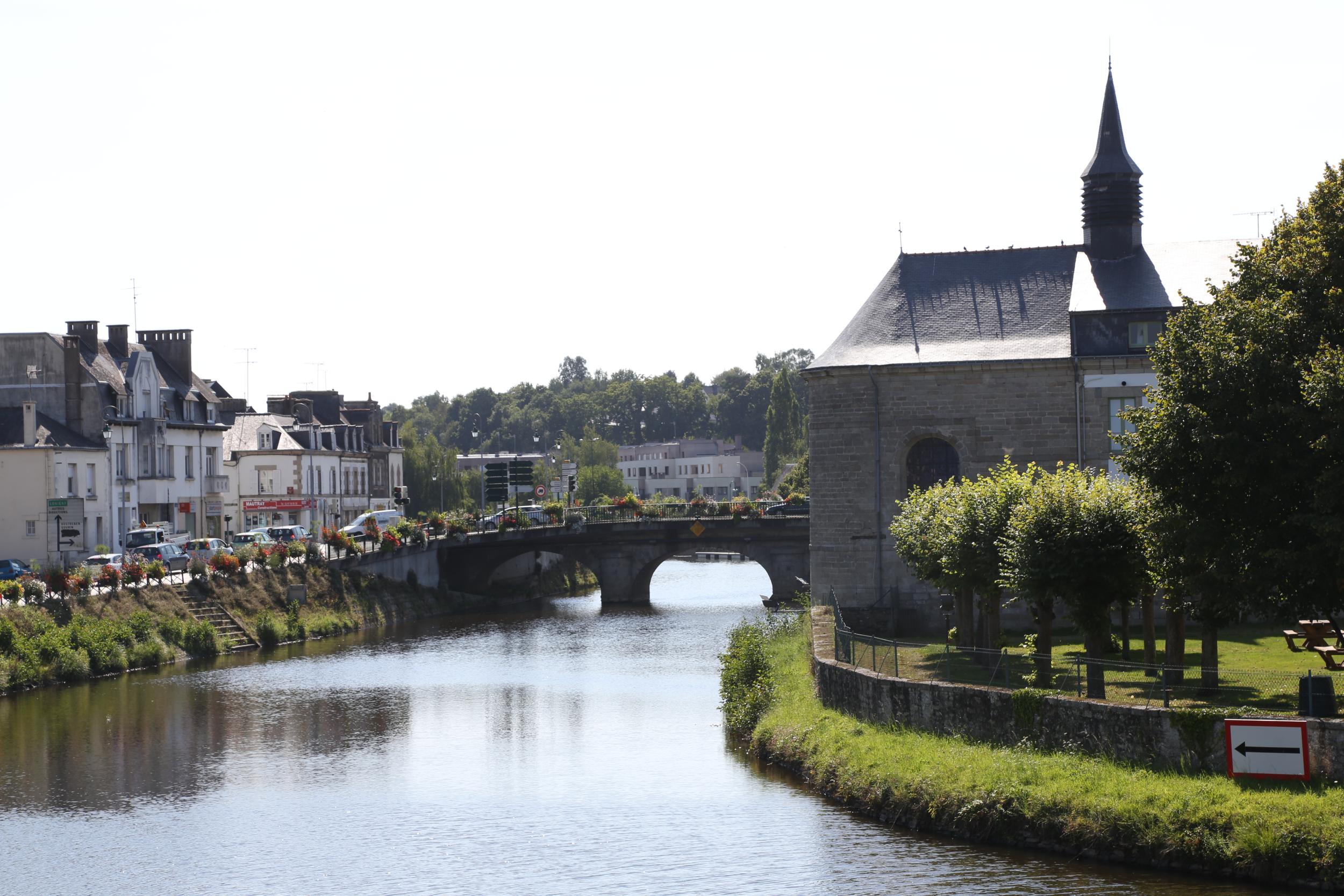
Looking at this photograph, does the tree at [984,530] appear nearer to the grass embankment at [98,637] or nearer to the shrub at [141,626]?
the grass embankment at [98,637]

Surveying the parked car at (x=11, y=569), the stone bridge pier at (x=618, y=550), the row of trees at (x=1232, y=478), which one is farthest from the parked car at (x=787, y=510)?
the row of trees at (x=1232, y=478)

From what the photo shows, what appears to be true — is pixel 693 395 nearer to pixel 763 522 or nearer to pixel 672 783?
pixel 763 522

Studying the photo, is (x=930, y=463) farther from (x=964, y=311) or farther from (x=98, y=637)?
(x=98, y=637)

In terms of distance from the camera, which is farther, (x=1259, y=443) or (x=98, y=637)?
(x=98, y=637)

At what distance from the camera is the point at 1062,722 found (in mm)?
21703

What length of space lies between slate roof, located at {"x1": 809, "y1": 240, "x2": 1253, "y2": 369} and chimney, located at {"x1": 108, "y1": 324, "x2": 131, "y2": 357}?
3502cm

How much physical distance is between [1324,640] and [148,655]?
32.1m

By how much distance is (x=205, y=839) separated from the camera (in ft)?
76.3

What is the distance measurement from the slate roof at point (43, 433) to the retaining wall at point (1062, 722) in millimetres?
38257

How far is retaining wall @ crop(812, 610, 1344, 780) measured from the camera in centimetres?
1945

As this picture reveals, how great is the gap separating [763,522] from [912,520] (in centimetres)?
3387

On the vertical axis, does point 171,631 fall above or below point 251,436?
below

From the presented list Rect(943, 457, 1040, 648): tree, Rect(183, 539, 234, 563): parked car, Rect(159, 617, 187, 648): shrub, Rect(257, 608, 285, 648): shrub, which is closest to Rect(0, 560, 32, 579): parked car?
Rect(159, 617, 187, 648): shrub

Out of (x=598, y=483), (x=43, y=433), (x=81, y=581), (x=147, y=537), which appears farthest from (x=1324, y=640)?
(x=598, y=483)
